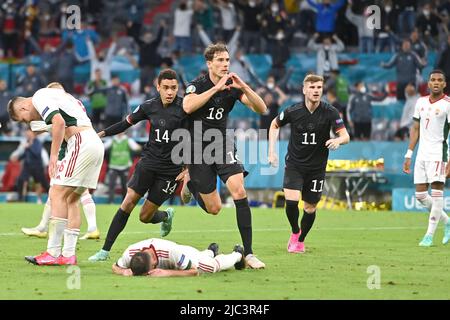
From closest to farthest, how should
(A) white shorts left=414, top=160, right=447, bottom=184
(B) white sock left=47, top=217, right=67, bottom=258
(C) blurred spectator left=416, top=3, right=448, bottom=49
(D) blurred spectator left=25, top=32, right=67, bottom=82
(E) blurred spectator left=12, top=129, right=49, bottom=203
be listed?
(B) white sock left=47, top=217, right=67, bottom=258 → (A) white shorts left=414, top=160, right=447, bottom=184 → (E) blurred spectator left=12, top=129, right=49, bottom=203 → (C) blurred spectator left=416, top=3, right=448, bottom=49 → (D) blurred spectator left=25, top=32, right=67, bottom=82

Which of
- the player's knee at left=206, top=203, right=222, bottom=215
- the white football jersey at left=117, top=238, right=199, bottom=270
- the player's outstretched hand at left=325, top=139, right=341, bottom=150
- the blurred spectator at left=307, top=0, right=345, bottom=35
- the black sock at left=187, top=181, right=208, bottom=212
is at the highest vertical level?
the blurred spectator at left=307, top=0, right=345, bottom=35

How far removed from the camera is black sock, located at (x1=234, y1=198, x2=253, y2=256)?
11.8 meters

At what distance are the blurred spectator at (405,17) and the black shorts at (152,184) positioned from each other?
17587 mm

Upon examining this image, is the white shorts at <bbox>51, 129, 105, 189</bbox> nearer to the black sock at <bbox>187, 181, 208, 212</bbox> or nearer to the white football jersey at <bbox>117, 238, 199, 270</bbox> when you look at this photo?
the white football jersey at <bbox>117, 238, 199, 270</bbox>

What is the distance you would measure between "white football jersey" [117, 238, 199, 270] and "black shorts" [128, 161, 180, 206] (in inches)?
84.6

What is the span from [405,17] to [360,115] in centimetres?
410

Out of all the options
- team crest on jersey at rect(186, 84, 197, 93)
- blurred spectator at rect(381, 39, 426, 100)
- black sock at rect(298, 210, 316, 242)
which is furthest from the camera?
blurred spectator at rect(381, 39, 426, 100)

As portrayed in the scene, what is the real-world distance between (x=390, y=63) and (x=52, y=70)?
10.1 meters

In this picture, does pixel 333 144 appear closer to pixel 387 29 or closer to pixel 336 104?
pixel 336 104

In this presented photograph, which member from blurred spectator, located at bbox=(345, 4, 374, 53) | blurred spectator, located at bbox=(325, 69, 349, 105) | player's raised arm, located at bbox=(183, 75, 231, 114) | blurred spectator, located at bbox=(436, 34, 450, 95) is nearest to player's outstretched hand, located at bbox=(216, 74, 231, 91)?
player's raised arm, located at bbox=(183, 75, 231, 114)

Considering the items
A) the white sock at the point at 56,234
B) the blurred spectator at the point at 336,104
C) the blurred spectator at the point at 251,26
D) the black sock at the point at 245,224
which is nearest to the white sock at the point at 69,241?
the white sock at the point at 56,234

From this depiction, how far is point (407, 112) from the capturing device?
88.6 ft

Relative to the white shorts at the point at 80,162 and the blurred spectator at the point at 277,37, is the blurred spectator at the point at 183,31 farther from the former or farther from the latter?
the white shorts at the point at 80,162

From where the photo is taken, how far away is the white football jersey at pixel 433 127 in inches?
606
